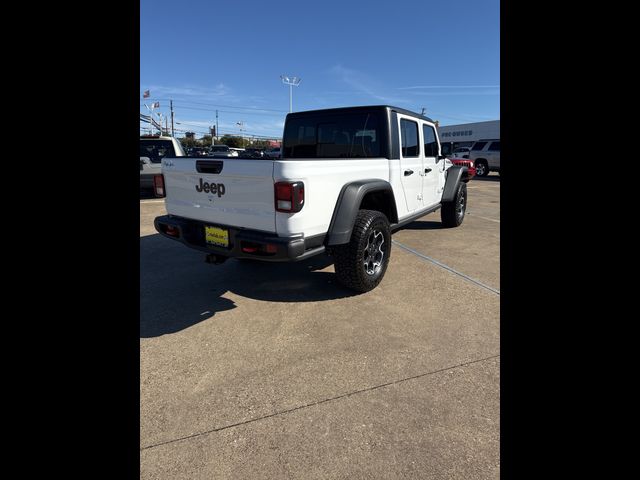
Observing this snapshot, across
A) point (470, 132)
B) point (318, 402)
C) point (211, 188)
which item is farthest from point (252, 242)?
point (470, 132)

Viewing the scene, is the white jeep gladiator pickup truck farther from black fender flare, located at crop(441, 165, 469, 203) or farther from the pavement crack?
black fender flare, located at crop(441, 165, 469, 203)

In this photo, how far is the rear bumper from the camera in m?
2.90

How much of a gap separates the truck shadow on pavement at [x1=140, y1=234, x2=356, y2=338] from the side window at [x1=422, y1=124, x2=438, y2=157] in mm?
2241

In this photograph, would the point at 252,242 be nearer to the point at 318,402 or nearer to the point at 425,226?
the point at 318,402

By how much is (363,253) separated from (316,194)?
90cm

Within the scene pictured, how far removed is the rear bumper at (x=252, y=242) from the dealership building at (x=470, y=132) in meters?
41.1

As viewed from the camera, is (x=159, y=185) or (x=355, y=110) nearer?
(x=159, y=185)

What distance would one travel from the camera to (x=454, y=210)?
6.92 meters

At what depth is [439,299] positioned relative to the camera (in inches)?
146

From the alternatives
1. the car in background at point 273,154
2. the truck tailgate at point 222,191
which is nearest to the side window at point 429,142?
the car in background at point 273,154
